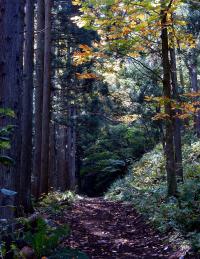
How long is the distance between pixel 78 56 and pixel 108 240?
14.5 ft

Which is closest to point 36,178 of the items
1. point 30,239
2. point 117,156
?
point 30,239

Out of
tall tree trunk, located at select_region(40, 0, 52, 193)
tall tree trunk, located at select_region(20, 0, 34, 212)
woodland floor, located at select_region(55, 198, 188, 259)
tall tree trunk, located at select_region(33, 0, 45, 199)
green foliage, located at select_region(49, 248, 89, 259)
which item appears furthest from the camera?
tall tree trunk, located at select_region(40, 0, 52, 193)

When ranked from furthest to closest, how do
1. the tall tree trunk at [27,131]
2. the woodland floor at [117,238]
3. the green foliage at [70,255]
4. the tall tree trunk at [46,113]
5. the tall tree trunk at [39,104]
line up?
the tall tree trunk at [46,113]
the tall tree trunk at [39,104]
the tall tree trunk at [27,131]
the woodland floor at [117,238]
the green foliage at [70,255]

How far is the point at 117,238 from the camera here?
7969 millimetres

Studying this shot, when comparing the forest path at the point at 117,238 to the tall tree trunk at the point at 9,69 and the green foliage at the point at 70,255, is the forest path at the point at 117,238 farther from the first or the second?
the green foliage at the point at 70,255

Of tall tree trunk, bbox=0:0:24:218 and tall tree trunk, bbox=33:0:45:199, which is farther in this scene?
tall tree trunk, bbox=33:0:45:199

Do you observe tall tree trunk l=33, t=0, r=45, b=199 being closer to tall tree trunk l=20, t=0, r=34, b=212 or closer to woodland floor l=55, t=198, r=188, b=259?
tall tree trunk l=20, t=0, r=34, b=212

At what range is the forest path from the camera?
6582mm

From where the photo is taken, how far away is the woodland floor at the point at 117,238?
6.56 m

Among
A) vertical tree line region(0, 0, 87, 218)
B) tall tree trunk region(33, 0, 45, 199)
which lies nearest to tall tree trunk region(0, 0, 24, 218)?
vertical tree line region(0, 0, 87, 218)

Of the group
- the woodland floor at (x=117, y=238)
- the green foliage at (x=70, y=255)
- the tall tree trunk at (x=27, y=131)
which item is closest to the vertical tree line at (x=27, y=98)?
the tall tree trunk at (x=27, y=131)

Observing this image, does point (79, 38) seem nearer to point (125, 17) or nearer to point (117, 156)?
point (125, 17)

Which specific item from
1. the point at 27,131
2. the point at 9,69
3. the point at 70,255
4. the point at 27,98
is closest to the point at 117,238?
the point at 70,255

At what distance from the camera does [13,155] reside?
5898 mm
